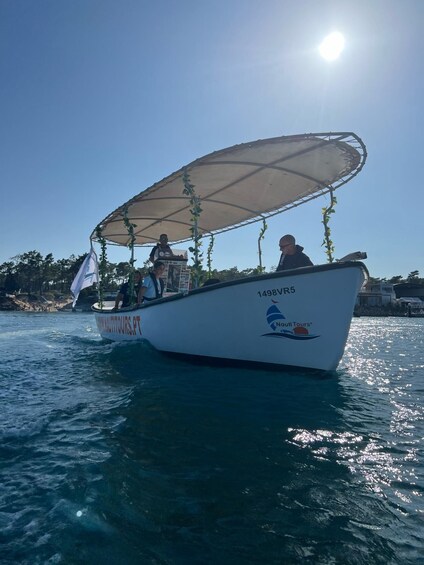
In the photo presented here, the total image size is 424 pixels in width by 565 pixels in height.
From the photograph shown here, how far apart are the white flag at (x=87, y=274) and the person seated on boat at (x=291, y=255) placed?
21.3 feet

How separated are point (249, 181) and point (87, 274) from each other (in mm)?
5912

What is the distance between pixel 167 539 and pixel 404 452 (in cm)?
231

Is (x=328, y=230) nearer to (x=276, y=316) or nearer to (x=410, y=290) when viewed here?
(x=276, y=316)

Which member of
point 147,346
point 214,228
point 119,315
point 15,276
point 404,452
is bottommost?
point 404,452

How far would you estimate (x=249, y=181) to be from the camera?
7.89 m

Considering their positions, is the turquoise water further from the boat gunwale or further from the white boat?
the boat gunwale

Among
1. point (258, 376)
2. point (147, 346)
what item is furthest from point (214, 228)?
point (258, 376)

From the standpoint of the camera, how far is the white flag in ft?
34.3

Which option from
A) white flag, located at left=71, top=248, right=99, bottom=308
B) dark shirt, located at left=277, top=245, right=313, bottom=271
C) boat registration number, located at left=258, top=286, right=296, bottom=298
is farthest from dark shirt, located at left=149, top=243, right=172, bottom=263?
boat registration number, located at left=258, top=286, right=296, bottom=298

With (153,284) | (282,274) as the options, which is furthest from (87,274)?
(282,274)

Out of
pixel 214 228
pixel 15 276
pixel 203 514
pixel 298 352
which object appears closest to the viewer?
pixel 203 514

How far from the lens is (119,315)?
877 centimetres

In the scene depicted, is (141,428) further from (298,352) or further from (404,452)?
(298,352)

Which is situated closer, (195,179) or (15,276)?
(195,179)
